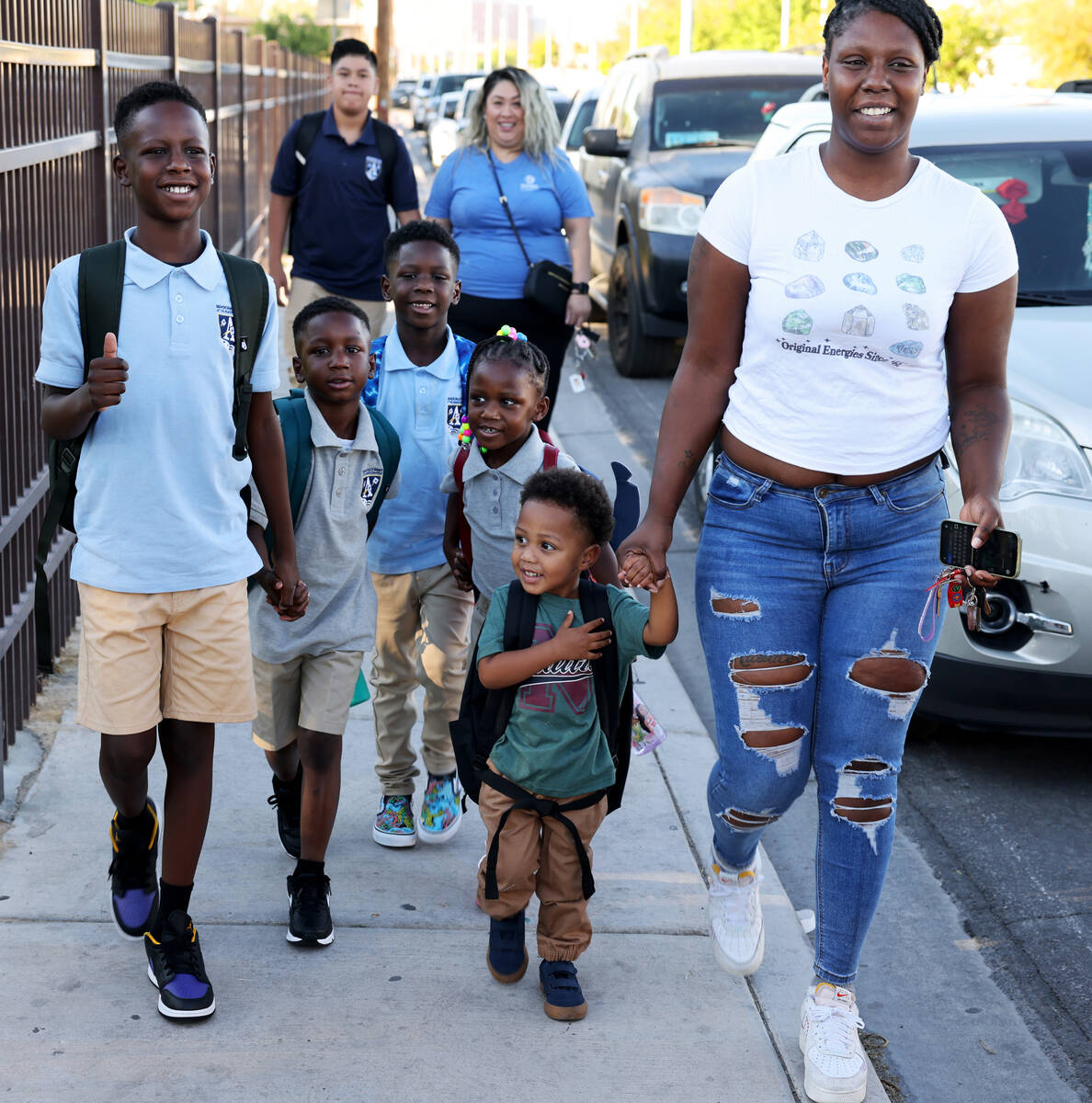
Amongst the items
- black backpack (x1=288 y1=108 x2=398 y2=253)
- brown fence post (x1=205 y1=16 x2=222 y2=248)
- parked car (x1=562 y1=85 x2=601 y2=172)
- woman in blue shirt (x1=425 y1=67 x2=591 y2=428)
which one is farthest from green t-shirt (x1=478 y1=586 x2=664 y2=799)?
parked car (x1=562 y1=85 x2=601 y2=172)

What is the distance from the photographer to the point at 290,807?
408 centimetres

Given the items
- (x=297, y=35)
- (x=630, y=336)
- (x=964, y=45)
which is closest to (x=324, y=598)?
(x=630, y=336)

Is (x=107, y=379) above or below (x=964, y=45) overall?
below

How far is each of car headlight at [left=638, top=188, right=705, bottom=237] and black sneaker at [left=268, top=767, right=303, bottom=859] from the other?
706 cm

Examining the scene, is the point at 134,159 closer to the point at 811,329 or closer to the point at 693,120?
the point at 811,329

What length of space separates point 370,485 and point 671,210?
23.4ft

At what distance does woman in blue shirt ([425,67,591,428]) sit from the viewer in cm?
645

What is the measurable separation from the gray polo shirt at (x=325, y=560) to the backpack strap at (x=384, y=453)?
8 cm

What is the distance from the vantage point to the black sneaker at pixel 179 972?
329 centimetres

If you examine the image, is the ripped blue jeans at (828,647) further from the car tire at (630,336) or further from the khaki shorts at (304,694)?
the car tire at (630,336)

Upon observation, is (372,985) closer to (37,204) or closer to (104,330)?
(104,330)

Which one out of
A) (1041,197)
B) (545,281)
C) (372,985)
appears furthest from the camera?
(545,281)

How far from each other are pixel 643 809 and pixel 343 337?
1703 mm

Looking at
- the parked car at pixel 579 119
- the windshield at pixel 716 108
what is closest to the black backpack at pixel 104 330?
the windshield at pixel 716 108
